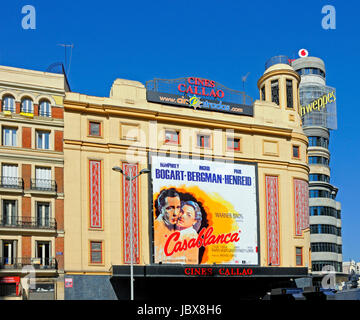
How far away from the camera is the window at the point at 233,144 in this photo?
58.7 m

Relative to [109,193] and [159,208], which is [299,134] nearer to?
[159,208]

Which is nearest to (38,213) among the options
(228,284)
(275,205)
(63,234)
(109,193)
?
(63,234)

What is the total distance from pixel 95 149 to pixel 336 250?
6260 centimetres

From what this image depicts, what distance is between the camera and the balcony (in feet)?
158

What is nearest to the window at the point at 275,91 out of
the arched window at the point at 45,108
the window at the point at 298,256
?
the window at the point at 298,256

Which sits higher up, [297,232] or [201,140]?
[201,140]

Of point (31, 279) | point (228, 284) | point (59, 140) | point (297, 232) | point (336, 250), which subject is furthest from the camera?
point (336, 250)

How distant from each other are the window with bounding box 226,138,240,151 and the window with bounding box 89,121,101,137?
45.6 ft

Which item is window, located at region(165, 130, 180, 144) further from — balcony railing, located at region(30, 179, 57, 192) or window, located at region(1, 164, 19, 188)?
window, located at region(1, 164, 19, 188)

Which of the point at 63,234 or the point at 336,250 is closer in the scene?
the point at 63,234

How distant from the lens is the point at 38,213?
49.4 metres

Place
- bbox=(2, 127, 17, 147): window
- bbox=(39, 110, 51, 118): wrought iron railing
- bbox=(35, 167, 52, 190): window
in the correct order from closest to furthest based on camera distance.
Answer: bbox=(2, 127, 17, 147): window
bbox=(35, 167, 52, 190): window
bbox=(39, 110, 51, 118): wrought iron railing

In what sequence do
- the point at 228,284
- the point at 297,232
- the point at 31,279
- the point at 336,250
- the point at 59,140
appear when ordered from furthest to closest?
the point at 336,250, the point at 297,232, the point at 228,284, the point at 59,140, the point at 31,279

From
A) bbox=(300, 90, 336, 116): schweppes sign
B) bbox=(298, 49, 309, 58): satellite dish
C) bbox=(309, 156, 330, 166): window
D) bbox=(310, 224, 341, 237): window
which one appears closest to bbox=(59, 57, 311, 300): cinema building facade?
bbox=(310, 224, 341, 237): window
